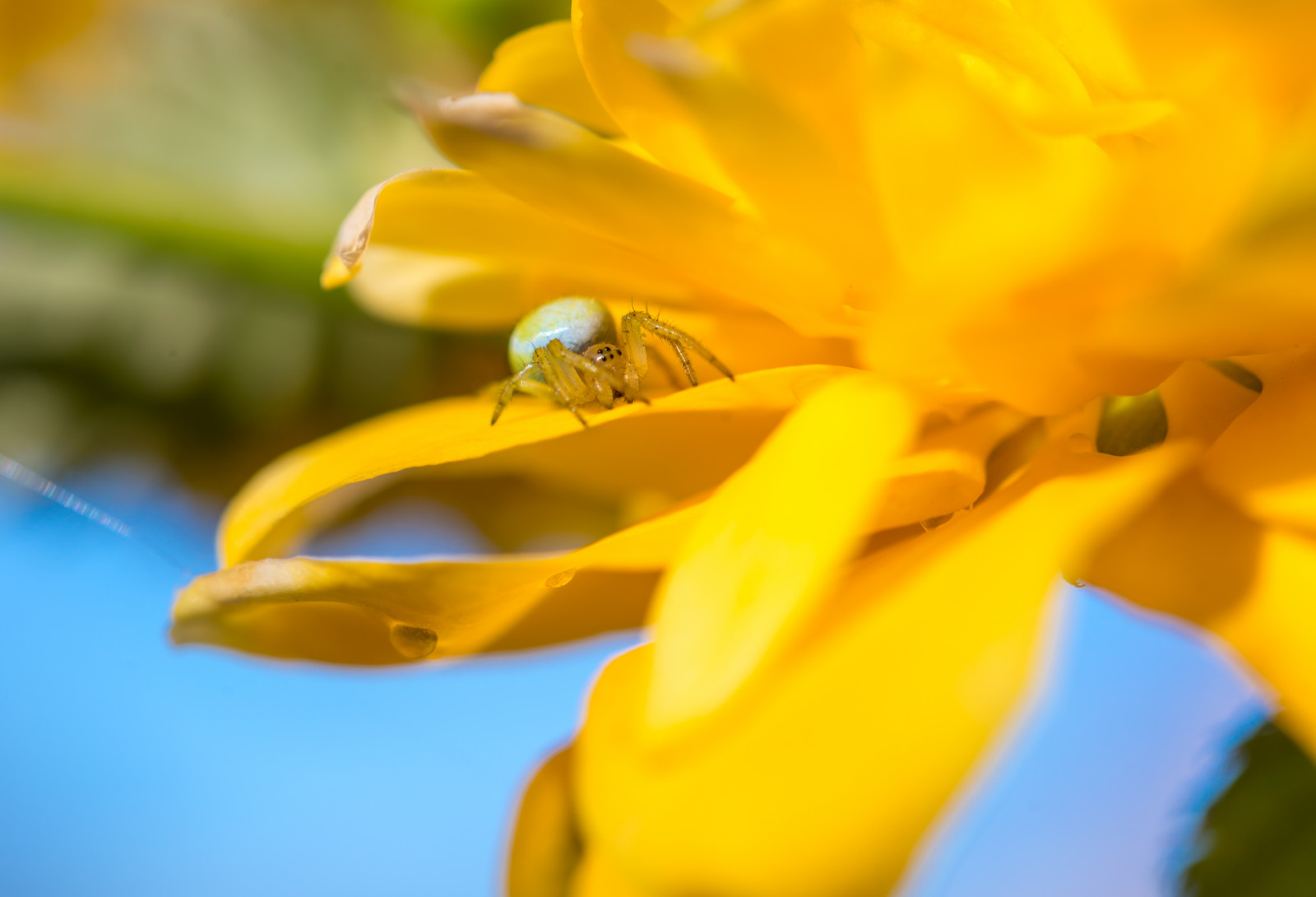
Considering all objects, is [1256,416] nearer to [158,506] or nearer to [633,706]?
[633,706]

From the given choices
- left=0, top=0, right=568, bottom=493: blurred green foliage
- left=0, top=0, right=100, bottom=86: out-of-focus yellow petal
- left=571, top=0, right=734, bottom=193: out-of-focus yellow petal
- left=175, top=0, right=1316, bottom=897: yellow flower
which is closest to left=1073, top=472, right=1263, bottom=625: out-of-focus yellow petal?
left=175, top=0, right=1316, bottom=897: yellow flower

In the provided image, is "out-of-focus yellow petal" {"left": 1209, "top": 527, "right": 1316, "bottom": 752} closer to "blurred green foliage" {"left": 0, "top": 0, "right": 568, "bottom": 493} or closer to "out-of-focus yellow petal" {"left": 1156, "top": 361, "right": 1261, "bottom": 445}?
"out-of-focus yellow petal" {"left": 1156, "top": 361, "right": 1261, "bottom": 445}

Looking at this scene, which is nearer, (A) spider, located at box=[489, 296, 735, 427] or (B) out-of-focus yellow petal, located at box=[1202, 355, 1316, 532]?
(B) out-of-focus yellow petal, located at box=[1202, 355, 1316, 532]

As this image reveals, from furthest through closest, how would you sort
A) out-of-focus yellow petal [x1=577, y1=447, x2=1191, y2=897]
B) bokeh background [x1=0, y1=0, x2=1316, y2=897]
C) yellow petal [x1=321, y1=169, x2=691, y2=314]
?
1. bokeh background [x1=0, y1=0, x2=1316, y2=897]
2. yellow petal [x1=321, y1=169, x2=691, y2=314]
3. out-of-focus yellow petal [x1=577, y1=447, x2=1191, y2=897]

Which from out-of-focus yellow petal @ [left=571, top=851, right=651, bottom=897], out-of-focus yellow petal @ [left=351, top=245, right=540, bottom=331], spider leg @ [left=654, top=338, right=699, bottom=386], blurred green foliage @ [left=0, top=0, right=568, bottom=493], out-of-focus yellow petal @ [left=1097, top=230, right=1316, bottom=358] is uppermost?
blurred green foliage @ [left=0, top=0, right=568, bottom=493]

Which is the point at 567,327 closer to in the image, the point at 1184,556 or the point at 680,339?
the point at 680,339

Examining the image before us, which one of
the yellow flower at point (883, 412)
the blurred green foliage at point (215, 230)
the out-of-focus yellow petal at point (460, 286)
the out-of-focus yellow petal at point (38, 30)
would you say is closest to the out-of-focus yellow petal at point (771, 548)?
the yellow flower at point (883, 412)

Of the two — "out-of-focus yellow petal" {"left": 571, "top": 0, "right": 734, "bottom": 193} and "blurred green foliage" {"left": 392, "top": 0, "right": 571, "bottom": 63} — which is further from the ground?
"blurred green foliage" {"left": 392, "top": 0, "right": 571, "bottom": 63}
